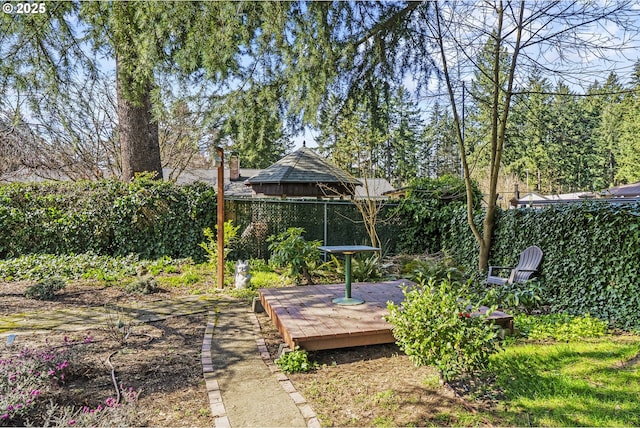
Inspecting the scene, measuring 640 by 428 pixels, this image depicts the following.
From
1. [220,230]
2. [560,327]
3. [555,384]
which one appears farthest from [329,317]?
[220,230]

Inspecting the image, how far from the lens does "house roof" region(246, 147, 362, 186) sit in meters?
8.78

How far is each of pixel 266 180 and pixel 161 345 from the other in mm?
5778

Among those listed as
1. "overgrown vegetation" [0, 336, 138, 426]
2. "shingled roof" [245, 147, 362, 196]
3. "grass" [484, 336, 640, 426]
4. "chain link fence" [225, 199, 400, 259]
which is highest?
"shingled roof" [245, 147, 362, 196]

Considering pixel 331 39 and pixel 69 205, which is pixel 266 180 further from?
pixel 331 39

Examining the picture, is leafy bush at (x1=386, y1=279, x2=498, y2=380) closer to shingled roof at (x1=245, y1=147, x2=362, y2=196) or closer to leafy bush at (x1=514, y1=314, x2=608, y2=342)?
leafy bush at (x1=514, y1=314, x2=608, y2=342)

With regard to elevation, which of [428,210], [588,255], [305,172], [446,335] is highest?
[305,172]

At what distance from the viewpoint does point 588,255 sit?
4.64 meters

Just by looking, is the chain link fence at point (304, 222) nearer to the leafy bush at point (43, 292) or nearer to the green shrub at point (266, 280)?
the green shrub at point (266, 280)

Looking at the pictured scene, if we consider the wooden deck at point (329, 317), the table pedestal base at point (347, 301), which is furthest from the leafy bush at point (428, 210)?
the table pedestal base at point (347, 301)

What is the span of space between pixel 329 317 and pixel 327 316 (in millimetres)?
36

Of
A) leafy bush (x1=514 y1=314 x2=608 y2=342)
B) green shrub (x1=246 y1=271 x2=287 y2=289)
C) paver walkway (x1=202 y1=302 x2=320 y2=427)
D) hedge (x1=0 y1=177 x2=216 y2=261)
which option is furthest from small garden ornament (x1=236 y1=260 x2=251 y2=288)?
leafy bush (x1=514 y1=314 x2=608 y2=342)

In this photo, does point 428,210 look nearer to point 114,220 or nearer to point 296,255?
point 296,255

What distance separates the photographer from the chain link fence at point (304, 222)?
8469 mm

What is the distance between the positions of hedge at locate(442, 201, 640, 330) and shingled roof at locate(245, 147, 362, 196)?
13.2 feet
